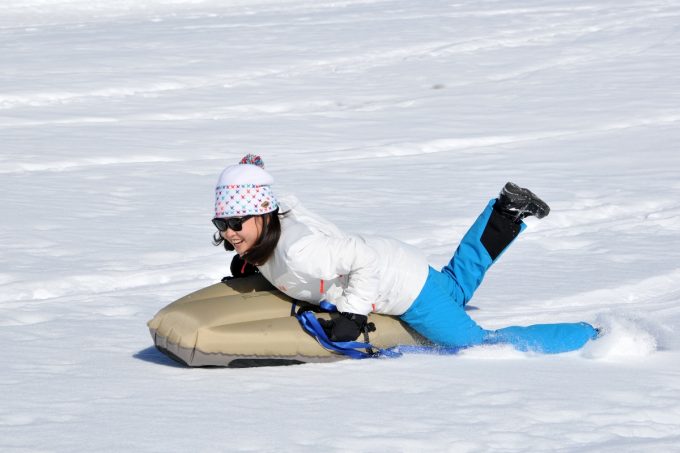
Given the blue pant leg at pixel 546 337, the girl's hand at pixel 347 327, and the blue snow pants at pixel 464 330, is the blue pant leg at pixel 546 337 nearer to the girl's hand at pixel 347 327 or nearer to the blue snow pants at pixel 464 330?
the blue snow pants at pixel 464 330

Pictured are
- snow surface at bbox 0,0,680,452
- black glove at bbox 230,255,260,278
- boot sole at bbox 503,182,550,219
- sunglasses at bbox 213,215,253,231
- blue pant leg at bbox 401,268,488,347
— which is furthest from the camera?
boot sole at bbox 503,182,550,219

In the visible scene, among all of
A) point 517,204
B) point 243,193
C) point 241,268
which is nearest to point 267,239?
point 243,193

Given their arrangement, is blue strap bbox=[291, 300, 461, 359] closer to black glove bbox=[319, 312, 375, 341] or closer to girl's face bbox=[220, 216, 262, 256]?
black glove bbox=[319, 312, 375, 341]

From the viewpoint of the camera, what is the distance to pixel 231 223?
12.5ft

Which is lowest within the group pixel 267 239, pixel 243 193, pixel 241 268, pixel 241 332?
pixel 241 332

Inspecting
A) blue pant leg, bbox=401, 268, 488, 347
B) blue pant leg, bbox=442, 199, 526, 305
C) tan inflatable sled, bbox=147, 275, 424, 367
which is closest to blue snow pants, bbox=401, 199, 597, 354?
blue pant leg, bbox=401, 268, 488, 347

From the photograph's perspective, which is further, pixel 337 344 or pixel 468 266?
pixel 468 266

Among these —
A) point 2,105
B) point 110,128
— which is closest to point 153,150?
point 110,128

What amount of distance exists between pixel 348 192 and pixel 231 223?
4013 mm

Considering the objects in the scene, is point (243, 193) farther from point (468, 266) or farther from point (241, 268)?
point (468, 266)

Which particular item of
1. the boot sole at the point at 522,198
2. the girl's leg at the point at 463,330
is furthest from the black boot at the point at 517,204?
the girl's leg at the point at 463,330

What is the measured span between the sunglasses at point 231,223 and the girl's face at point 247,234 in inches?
0.4

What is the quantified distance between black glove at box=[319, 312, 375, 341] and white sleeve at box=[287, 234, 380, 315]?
2 cm

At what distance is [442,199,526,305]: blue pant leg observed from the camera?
4.63 meters
